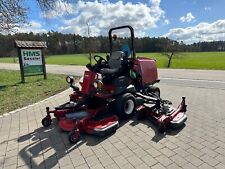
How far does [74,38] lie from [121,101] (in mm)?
67080

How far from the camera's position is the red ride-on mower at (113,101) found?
14.3 ft

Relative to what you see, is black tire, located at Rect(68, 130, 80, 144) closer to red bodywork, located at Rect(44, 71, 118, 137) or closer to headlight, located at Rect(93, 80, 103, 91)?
red bodywork, located at Rect(44, 71, 118, 137)

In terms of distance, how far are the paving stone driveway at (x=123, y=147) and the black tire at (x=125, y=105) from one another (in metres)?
0.19

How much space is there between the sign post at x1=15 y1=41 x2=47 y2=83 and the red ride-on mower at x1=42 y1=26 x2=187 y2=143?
713 centimetres

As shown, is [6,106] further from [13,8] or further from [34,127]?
[13,8]

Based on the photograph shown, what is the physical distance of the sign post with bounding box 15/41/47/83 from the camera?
11.7 m

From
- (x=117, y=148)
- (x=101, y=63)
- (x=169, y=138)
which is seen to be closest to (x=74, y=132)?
(x=117, y=148)

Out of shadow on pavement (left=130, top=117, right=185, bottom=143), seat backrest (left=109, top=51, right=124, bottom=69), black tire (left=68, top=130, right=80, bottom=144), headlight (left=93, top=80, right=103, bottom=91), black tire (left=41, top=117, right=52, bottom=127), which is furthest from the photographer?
seat backrest (left=109, top=51, right=124, bottom=69)

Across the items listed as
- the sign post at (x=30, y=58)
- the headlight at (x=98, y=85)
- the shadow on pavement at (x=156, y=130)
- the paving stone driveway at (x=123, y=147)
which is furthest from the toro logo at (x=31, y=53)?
the shadow on pavement at (x=156, y=130)

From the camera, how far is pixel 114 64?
209 inches

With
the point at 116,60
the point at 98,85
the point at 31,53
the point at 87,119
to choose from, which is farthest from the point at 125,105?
Result: the point at 31,53

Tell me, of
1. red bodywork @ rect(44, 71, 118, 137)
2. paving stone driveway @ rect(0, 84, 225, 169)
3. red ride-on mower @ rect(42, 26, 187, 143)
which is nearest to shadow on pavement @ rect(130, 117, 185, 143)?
paving stone driveway @ rect(0, 84, 225, 169)

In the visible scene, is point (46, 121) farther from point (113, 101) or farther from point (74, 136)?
point (113, 101)

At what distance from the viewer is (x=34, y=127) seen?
192 inches
